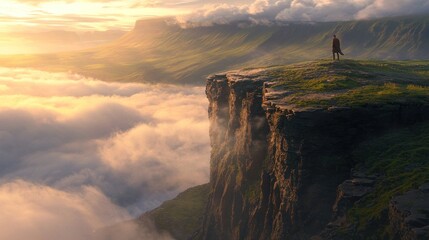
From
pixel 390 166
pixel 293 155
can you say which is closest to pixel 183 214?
pixel 293 155

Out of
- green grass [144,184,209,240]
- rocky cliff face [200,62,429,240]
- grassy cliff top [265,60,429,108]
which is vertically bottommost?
green grass [144,184,209,240]

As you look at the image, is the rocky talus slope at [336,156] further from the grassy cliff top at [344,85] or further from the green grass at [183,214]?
the green grass at [183,214]

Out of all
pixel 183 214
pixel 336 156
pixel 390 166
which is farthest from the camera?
pixel 183 214

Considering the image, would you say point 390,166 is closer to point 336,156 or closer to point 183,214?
point 336,156

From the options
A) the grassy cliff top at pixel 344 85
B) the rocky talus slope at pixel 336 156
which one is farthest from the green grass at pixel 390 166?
the grassy cliff top at pixel 344 85

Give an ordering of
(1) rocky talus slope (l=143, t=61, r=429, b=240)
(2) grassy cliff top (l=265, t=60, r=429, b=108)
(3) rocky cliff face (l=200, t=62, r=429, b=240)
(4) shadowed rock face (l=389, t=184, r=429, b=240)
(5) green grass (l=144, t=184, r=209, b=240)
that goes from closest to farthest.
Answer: (4) shadowed rock face (l=389, t=184, r=429, b=240), (1) rocky talus slope (l=143, t=61, r=429, b=240), (3) rocky cliff face (l=200, t=62, r=429, b=240), (2) grassy cliff top (l=265, t=60, r=429, b=108), (5) green grass (l=144, t=184, r=209, b=240)

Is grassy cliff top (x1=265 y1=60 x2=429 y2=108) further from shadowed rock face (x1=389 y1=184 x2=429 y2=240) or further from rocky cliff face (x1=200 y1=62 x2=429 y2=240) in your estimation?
shadowed rock face (x1=389 y1=184 x2=429 y2=240)

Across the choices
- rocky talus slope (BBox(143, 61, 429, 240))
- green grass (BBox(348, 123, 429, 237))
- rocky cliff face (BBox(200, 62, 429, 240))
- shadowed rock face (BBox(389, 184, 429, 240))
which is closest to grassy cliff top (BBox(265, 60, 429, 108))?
rocky talus slope (BBox(143, 61, 429, 240))

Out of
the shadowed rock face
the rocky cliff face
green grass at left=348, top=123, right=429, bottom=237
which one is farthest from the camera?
the rocky cliff face
